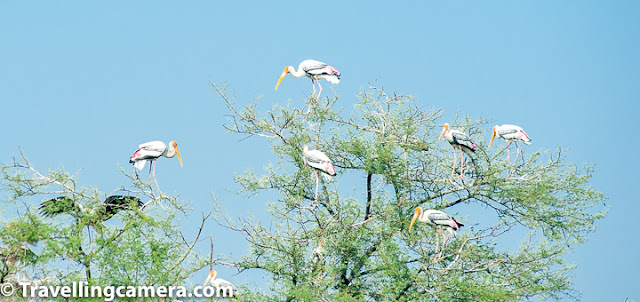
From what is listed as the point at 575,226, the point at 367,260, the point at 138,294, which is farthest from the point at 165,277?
the point at 575,226

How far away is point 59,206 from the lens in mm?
15008

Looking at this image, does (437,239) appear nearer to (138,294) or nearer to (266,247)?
(266,247)

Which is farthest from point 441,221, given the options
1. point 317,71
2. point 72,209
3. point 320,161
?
point 72,209

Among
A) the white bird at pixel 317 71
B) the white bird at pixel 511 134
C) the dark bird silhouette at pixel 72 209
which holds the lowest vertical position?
the dark bird silhouette at pixel 72 209

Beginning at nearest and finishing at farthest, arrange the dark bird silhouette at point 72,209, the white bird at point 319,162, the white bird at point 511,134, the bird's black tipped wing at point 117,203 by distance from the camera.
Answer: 1. the dark bird silhouette at point 72,209
2. the bird's black tipped wing at point 117,203
3. the white bird at point 319,162
4. the white bird at point 511,134

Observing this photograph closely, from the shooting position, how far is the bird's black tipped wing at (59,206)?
15.0 m

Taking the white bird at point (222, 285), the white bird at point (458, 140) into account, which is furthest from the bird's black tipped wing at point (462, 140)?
the white bird at point (222, 285)

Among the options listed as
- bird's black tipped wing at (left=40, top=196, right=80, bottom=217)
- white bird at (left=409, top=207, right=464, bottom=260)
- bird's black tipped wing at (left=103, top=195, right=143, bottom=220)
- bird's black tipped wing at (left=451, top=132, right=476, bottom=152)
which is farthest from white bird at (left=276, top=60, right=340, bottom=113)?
bird's black tipped wing at (left=40, top=196, right=80, bottom=217)

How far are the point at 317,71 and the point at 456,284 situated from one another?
5.14 m

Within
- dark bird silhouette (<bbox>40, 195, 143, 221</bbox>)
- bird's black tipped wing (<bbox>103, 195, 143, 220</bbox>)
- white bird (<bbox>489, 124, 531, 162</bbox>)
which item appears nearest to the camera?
dark bird silhouette (<bbox>40, 195, 143, 221</bbox>)

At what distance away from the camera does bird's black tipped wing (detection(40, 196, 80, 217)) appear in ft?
49.2

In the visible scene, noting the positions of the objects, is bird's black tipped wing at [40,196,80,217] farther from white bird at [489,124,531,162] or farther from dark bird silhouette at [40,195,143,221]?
white bird at [489,124,531,162]

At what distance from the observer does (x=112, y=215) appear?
15148mm

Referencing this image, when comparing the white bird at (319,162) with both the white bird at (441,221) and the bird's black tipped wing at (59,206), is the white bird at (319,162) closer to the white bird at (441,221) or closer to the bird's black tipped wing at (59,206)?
the white bird at (441,221)
